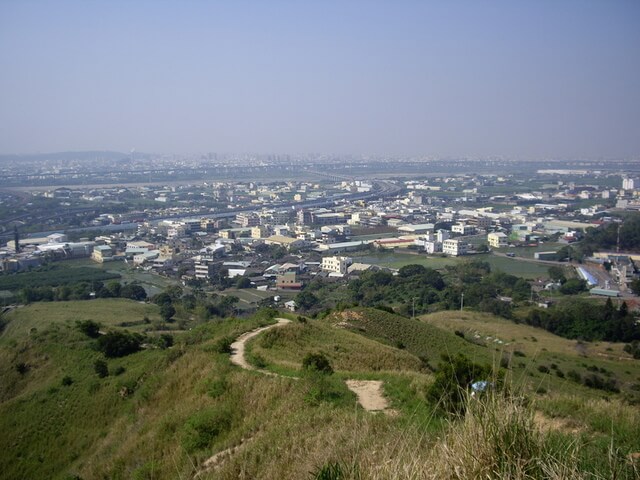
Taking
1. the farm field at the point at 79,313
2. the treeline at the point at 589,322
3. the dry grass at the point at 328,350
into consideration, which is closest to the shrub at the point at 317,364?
the dry grass at the point at 328,350

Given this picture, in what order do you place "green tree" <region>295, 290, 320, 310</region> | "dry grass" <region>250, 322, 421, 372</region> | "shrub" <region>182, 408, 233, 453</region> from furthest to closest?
1. "green tree" <region>295, 290, 320, 310</region>
2. "dry grass" <region>250, 322, 421, 372</region>
3. "shrub" <region>182, 408, 233, 453</region>

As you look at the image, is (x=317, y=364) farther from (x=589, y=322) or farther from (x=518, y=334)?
(x=589, y=322)

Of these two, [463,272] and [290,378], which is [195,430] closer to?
[290,378]

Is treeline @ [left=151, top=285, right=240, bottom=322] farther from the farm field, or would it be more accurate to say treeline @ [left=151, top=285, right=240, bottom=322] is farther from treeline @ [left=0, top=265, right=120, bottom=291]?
treeline @ [left=0, top=265, right=120, bottom=291]

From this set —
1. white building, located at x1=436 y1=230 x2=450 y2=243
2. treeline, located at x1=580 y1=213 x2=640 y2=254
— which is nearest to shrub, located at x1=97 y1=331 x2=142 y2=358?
white building, located at x1=436 y1=230 x2=450 y2=243

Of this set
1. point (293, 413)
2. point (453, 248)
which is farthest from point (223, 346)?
point (453, 248)

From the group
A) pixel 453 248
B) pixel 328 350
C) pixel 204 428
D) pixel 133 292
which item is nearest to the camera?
pixel 204 428

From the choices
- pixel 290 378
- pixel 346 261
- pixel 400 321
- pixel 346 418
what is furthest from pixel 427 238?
pixel 346 418
